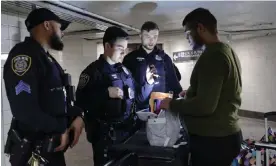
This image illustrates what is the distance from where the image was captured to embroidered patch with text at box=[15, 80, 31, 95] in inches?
54.6

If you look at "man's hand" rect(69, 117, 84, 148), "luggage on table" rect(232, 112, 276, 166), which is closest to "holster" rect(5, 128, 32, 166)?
"man's hand" rect(69, 117, 84, 148)

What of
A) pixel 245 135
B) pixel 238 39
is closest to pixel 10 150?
pixel 245 135

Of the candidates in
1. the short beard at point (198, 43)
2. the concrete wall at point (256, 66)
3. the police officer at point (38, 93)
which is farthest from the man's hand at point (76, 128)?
the concrete wall at point (256, 66)

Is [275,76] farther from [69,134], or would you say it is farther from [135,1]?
[69,134]

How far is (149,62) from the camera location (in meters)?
2.65

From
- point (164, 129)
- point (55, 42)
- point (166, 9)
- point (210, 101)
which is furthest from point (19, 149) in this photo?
point (166, 9)

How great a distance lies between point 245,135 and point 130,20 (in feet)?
9.84

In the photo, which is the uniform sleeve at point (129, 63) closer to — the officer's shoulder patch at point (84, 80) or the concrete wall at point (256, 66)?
the officer's shoulder patch at point (84, 80)

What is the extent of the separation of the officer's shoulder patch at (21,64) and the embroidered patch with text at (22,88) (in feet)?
0.17

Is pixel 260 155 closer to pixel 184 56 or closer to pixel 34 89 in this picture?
pixel 34 89

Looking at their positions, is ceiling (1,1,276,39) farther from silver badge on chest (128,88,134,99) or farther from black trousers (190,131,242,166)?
black trousers (190,131,242,166)

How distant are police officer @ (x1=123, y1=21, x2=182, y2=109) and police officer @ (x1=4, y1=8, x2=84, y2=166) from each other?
41.6 inches

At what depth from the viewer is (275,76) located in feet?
18.8

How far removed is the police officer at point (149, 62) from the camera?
257 cm
